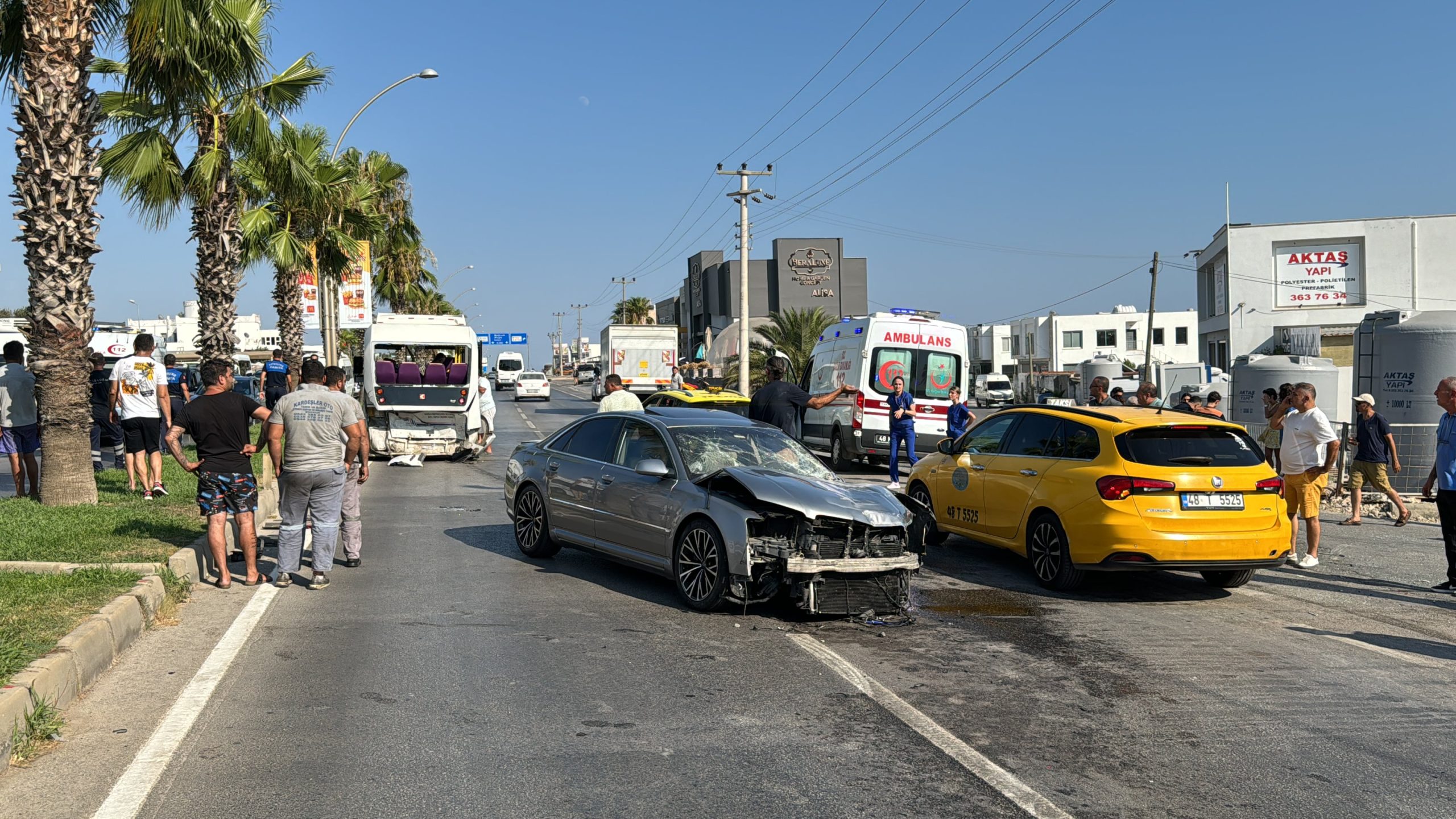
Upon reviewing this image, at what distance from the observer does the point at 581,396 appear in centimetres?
6531

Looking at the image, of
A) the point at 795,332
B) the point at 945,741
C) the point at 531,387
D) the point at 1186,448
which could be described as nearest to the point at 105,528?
the point at 945,741

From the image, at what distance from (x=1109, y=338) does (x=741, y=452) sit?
3276 inches

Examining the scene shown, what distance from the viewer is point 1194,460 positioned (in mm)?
9172

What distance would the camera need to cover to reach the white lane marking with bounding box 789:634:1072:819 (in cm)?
464

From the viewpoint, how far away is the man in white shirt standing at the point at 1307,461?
10883 millimetres

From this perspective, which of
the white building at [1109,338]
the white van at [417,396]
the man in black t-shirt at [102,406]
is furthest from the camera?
the white building at [1109,338]

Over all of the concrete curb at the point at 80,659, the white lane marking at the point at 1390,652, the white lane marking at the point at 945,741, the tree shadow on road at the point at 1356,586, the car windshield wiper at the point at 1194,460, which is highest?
the car windshield wiper at the point at 1194,460

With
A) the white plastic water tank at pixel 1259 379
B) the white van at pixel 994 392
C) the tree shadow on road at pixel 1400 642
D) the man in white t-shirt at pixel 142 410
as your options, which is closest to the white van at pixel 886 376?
the white plastic water tank at pixel 1259 379

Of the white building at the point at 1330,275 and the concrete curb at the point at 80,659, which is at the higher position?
the white building at the point at 1330,275

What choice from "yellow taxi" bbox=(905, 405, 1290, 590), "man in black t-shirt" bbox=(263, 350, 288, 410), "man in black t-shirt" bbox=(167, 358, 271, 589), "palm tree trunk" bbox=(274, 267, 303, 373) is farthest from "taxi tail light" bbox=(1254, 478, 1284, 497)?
"palm tree trunk" bbox=(274, 267, 303, 373)

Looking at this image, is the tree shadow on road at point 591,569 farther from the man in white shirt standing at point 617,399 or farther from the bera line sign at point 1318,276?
the bera line sign at point 1318,276

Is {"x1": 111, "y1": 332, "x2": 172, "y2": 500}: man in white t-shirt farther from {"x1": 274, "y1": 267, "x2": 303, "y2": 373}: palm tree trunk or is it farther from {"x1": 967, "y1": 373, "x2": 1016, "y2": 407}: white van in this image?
{"x1": 967, "y1": 373, "x2": 1016, "y2": 407}: white van

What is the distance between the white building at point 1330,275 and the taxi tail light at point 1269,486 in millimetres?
41345

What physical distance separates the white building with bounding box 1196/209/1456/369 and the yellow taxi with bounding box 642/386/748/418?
1408 inches
